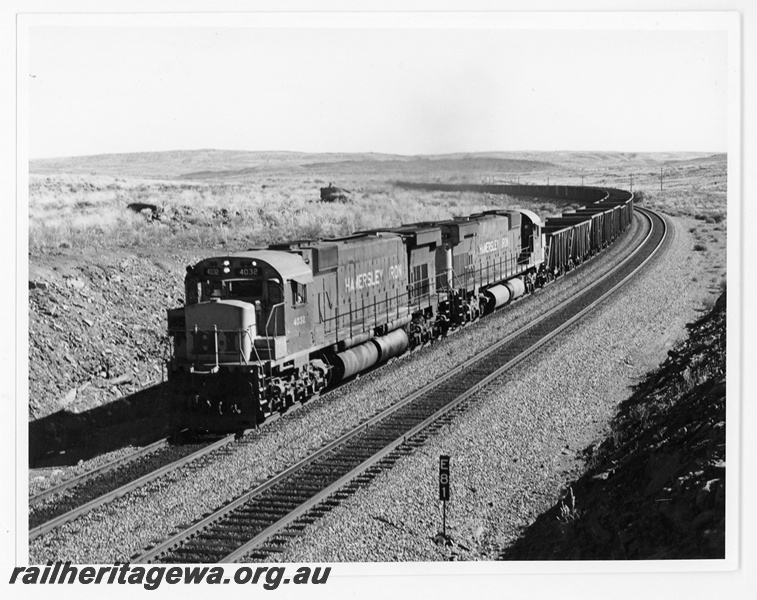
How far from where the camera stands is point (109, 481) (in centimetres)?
1184

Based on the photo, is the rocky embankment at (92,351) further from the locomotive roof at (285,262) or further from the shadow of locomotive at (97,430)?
the locomotive roof at (285,262)

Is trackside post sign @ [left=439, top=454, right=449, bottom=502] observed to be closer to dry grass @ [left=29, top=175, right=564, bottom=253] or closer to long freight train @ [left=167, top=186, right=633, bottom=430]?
long freight train @ [left=167, top=186, right=633, bottom=430]

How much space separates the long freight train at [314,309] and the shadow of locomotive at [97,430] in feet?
4.15

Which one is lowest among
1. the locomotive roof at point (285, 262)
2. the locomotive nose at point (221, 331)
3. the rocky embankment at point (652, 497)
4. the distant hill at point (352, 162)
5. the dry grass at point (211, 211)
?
the rocky embankment at point (652, 497)

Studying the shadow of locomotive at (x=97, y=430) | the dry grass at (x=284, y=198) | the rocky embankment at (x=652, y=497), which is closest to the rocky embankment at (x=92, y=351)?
the shadow of locomotive at (x=97, y=430)

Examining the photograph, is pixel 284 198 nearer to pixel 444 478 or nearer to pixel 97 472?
pixel 97 472

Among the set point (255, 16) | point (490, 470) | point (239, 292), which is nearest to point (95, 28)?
point (255, 16)

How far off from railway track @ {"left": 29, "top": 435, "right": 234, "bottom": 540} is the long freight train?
1.63 feet

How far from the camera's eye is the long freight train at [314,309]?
13.1 meters

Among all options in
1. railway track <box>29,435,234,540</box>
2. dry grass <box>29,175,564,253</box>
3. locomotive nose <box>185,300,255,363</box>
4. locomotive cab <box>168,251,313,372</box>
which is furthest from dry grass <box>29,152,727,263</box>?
railway track <box>29,435,234,540</box>

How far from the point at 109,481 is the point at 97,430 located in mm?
2751

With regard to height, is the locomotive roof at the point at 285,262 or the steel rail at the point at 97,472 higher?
the locomotive roof at the point at 285,262

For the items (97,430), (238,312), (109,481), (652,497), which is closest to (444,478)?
(652,497)
